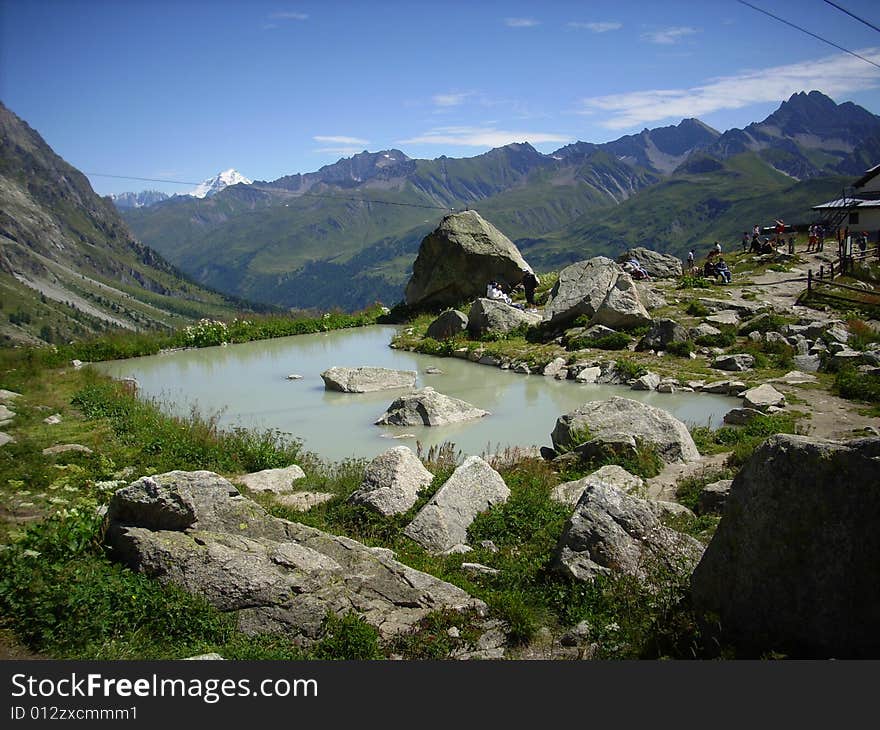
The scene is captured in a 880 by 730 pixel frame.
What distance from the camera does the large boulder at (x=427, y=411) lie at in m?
17.3

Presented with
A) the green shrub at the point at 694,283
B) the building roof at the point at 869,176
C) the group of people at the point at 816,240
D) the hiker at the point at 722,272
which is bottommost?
the green shrub at the point at 694,283

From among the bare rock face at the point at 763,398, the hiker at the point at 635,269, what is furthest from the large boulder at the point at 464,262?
the bare rock face at the point at 763,398

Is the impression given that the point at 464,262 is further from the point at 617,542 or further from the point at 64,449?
the point at 617,542

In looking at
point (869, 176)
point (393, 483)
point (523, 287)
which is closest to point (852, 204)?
point (869, 176)

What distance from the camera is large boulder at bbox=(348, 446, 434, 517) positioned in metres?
9.85

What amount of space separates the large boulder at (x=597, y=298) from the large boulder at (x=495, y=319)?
1364mm

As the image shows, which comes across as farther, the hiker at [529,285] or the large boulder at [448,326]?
the hiker at [529,285]

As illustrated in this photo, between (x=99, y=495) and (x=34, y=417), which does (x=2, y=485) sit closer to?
(x=99, y=495)

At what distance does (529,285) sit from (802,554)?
31271 mm

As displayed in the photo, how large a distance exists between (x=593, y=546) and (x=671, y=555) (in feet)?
2.66

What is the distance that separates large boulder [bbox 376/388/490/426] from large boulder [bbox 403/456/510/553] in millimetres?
6957

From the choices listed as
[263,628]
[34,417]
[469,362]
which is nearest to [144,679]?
[263,628]

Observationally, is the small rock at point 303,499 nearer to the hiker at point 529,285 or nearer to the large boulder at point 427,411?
the large boulder at point 427,411

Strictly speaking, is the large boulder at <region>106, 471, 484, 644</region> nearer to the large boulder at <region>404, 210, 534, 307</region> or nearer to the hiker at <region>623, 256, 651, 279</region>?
the large boulder at <region>404, 210, 534, 307</region>
